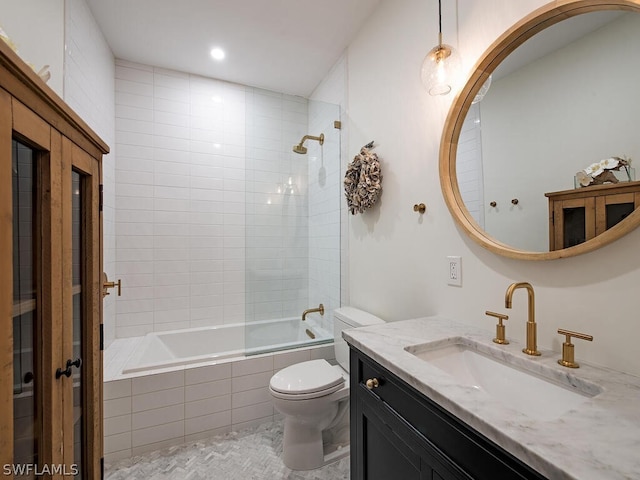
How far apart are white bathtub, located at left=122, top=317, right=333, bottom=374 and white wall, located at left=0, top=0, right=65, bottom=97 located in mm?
1669

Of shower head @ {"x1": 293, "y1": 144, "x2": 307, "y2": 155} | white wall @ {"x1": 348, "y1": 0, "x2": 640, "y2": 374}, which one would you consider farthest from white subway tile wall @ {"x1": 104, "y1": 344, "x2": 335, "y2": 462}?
shower head @ {"x1": 293, "y1": 144, "x2": 307, "y2": 155}

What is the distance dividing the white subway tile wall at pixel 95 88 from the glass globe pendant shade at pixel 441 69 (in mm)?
1881

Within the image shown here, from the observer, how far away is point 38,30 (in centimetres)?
133

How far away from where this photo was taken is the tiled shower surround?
2.34 meters

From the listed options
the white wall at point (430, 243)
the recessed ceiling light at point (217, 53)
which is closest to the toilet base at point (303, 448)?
the white wall at point (430, 243)

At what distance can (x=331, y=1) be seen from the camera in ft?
5.95

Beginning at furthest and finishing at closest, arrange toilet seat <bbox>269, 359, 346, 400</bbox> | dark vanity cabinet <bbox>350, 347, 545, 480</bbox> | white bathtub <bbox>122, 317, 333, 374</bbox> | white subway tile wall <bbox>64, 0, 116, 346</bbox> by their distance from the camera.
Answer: white bathtub <bbox>122, 317, 333, 374</bbox>, white subway tile wall <bbox>64, 0, 116, 346</bbox>, toilet seat <bbox>269, 359, 346, 400</bbox>, dark vanity cabinet <bbox>350, 347, 545, 480</bbox>

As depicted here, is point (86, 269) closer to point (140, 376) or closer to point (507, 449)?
point (140, 376)

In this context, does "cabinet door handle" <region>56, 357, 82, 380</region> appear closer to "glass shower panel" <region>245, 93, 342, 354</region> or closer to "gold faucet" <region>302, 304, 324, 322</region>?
A: "glass shower panel" <region>245, 93, 342, 354</region>

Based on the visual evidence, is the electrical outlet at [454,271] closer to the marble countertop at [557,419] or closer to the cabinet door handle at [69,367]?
the marble countertop at [557,419]

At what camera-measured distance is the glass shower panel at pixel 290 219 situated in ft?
7.38

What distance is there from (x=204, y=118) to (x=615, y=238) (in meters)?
2.94

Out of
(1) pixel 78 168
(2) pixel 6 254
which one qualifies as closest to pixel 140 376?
(1) pixel 78 168

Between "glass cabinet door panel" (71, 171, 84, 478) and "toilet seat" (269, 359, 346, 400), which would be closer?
"glass cabinet door panel" (71, 171, 84, 478)
